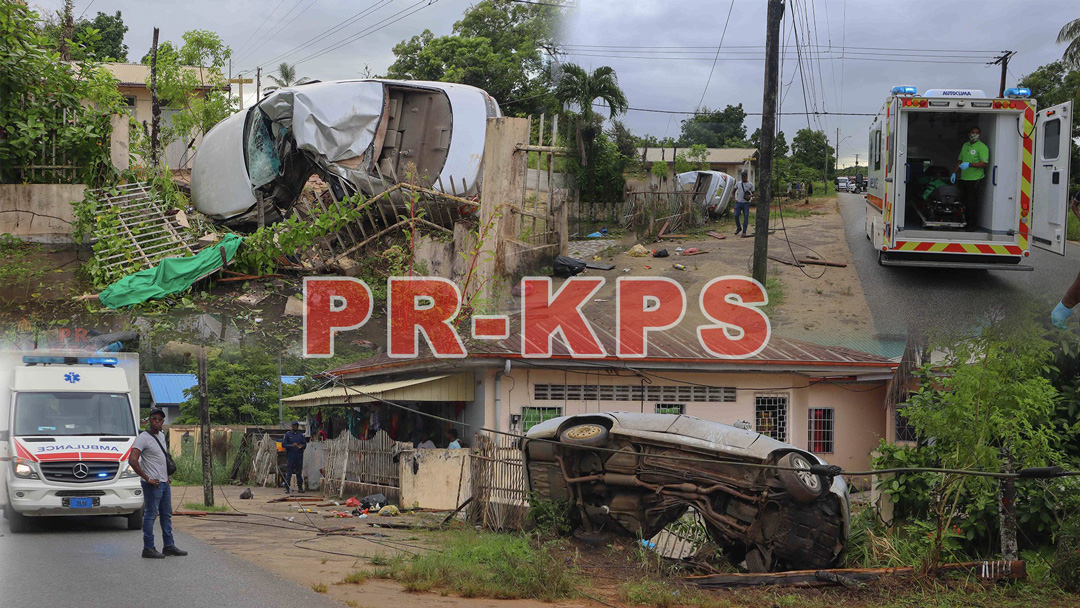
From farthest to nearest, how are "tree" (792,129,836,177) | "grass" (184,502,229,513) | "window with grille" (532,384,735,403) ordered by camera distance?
"tree" (792,129,836,177)
"window with grille" (532,384,735,403)
"grass" (184,502,229,513)

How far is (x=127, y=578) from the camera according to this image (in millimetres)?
5977

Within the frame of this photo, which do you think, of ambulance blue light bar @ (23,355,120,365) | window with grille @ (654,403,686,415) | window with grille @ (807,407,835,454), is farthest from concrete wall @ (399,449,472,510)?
window with grille @ (807,407,835,454)

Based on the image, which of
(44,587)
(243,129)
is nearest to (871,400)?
(243,129)

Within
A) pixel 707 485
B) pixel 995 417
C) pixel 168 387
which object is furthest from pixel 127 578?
pixel 168 387

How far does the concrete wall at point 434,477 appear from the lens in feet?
39.3

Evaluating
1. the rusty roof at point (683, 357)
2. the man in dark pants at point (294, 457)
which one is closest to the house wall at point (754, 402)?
the rusty roof at point (683, 357)

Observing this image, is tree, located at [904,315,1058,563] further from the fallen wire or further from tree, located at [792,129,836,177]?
tree, located at [792,129,836,177]

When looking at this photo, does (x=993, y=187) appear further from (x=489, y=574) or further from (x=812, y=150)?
(x=489, y=574)

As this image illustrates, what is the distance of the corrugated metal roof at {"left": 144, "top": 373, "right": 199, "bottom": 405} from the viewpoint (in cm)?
2962

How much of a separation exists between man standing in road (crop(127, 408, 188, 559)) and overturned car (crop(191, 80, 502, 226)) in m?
3.32

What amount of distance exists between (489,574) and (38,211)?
660 cm

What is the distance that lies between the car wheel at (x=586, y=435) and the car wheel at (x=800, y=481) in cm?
166

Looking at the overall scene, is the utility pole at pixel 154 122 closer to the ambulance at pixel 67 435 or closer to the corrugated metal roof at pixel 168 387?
the ambulance at pixel 67 435

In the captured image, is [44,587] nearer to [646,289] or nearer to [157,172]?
[157,172]
